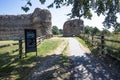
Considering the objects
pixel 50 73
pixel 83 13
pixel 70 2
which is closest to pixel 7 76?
pixel 50 73

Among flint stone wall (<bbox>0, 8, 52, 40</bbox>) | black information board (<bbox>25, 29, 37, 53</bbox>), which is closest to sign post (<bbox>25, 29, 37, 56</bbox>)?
black information board (<bbox>25, 29, 37, 53</bbox>)

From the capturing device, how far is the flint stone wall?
187 feet

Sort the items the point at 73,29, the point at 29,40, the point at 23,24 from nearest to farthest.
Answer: the point at 29,40 < the point at 23,24 < the point at 73,29

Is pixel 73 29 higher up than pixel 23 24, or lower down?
lower down

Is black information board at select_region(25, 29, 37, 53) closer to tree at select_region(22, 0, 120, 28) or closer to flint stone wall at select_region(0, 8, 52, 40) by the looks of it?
tree at select_region(22, 0, 120, 28)

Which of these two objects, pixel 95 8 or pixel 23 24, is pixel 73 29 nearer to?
pixel 23 24

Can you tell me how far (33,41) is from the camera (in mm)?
14641

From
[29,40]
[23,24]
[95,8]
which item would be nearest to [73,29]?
[23,24]

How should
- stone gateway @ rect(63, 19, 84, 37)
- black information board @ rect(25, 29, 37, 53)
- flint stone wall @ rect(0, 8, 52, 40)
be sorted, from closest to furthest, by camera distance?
black information board @ rect(25, 29, 37, 53), flint stone wall @ rect(0, 8, 52, 40), stone gateway @ rect(63, 19, 84, 37)

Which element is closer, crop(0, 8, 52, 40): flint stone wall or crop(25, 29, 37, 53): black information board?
crop(25, 29, 37, 53): black information board

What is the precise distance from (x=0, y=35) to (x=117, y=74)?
175 ft

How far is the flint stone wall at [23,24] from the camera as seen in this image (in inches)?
2242

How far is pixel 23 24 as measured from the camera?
5975cm

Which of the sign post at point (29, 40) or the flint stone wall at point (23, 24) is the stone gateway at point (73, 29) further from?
the sign post at point (29, 40)
